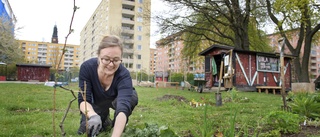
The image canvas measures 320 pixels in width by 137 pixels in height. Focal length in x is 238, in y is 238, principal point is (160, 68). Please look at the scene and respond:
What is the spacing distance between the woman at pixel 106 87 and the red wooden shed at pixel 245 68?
1307cm

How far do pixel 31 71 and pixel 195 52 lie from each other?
22109 millimetres

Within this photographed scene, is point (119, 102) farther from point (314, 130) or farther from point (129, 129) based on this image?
point (314, 130)

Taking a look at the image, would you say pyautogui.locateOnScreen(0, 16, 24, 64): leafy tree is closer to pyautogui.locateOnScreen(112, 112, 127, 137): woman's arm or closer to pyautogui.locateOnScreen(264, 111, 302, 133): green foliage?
pyautogui.locateOnScreen(112, 112, 127, 137): woman's arm

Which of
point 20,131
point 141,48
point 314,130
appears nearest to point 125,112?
point 20,131

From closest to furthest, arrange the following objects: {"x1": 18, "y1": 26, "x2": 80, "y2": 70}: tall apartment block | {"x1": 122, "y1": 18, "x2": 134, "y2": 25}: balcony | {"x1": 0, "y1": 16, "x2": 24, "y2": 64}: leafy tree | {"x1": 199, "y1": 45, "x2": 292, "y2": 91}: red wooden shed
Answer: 1. {"x1": 18, "y1": 26, "x2": 80, "y2": 70}: tall apartment block
2. {"x1": 199, "y1": 45, "x2": 292, "y2": 91}: red wooden shed
3. {"x1": 0, "y1": 16, "x2": 24, "y2": 64}: leafy tree
4. {"x1": 122, "y1": 18, "x2": 134, "y2": 25}: balcony

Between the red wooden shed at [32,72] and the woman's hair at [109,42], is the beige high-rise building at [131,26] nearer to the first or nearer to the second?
the red wooden shed at [32,72]

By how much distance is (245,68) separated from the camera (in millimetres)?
16188

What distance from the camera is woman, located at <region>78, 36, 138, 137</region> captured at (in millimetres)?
1839

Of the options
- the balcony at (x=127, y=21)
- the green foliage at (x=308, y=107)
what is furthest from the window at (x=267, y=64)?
the balcony at (x=127, y=21)

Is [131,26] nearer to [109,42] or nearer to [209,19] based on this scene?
[209,19]

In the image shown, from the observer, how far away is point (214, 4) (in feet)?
55.5

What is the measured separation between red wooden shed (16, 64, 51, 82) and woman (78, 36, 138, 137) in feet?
104

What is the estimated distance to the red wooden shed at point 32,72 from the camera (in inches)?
1204

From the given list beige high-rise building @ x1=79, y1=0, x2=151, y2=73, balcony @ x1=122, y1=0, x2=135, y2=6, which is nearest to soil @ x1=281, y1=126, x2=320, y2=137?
beige high-rise building @ x1=79, y1=0, x2=151, y2=73
